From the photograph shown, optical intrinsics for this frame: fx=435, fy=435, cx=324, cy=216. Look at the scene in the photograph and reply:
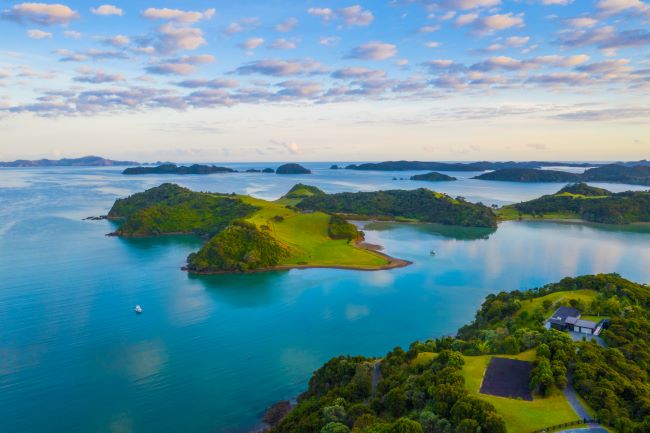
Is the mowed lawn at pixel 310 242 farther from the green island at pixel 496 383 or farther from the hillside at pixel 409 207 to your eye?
the green island at pixel 496 383

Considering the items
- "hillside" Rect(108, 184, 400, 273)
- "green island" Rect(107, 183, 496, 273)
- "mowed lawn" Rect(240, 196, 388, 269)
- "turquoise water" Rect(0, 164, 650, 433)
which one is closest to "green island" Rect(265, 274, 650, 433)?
"turquoise water" Rect(0, 164, 650, 433)

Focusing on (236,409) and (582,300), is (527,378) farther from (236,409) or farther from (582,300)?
(236,409)

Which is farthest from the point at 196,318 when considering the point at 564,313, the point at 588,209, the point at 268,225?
the point at 588,209

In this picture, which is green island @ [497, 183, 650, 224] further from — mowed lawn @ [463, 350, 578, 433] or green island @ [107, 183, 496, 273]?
mowed lawn @ [463, 350, 578, 433]

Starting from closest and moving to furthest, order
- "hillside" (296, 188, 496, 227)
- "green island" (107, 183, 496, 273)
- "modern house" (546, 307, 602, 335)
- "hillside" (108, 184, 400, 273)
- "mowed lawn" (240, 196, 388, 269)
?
"modern house" (546, 307, 602, 335), "hillside" (108, 184, 400, 273), "green island" (107, 183, 496, 273), "mowed lawn" (240, 196, 388, 269), "hillside" (296, 188, 496, 227)

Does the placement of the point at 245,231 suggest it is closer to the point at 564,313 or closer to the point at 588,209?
the point at 564,313

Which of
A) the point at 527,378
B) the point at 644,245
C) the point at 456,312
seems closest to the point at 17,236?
the point at 456,312
